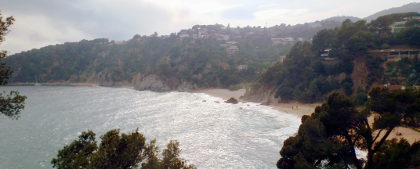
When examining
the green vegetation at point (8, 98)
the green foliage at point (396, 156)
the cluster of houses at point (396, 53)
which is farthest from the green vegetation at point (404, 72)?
the green vegetation at point (8, 98)

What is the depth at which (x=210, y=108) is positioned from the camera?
3903 inches

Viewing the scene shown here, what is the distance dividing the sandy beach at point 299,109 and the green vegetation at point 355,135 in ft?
15.7

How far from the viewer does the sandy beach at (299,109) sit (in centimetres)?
4575

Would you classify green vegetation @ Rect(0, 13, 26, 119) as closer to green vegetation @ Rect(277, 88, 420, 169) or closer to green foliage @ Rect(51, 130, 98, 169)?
green foliage @ Rect(51, 130, 98, 169)

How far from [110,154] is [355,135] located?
16574 millimetres

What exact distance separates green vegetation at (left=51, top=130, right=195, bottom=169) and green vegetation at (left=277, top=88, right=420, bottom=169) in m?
9.74

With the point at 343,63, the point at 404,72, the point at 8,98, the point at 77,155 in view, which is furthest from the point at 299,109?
the point at 8,98

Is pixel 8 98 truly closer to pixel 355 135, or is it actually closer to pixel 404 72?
pixel 355 135

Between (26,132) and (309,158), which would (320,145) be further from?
(26,132)

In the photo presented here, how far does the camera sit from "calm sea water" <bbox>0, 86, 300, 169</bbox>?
46.2 meters

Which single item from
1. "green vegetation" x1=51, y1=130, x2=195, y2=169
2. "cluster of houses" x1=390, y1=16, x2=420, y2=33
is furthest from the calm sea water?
"cluster of houses" x1=390, y1=16, x2=420, y2=33

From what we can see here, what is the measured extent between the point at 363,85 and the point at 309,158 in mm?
60100

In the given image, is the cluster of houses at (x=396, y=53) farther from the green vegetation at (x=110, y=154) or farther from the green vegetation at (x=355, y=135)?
the green vegetation at (x=110, y=154)

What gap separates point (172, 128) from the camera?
68.9m
